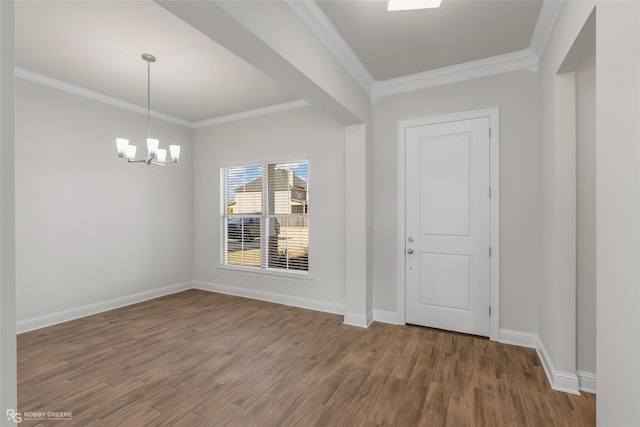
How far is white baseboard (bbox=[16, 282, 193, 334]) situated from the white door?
3841 mm

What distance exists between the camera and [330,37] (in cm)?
256

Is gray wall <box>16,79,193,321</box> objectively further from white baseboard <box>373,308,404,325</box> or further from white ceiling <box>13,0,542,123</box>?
white baseboard <box>373,308,404,325</box>

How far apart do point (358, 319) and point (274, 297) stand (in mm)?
1468

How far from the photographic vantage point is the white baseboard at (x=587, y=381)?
2154 mm

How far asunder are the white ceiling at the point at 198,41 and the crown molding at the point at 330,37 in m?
0.06

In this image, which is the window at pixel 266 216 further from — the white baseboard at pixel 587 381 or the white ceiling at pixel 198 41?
the white baseboard at pixel 587 381

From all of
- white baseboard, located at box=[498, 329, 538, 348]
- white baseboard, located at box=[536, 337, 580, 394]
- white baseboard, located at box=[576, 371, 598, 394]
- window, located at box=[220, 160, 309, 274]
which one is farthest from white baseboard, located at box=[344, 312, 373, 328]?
white baseboard, located at box=[576, 371, 598, 394]

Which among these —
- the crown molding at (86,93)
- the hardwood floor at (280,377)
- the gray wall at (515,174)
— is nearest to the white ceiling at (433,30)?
the gray wall at (515,174)

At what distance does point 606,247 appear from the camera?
4.47 feet

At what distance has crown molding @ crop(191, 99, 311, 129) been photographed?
13.8 ft

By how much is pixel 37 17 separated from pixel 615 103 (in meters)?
3.95

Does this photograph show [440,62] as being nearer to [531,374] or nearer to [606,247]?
[606,247]

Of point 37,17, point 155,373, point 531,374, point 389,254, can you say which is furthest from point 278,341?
point 37,17

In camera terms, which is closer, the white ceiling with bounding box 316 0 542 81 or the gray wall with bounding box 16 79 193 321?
the white ceiling with bounding box 316 0 542 81
